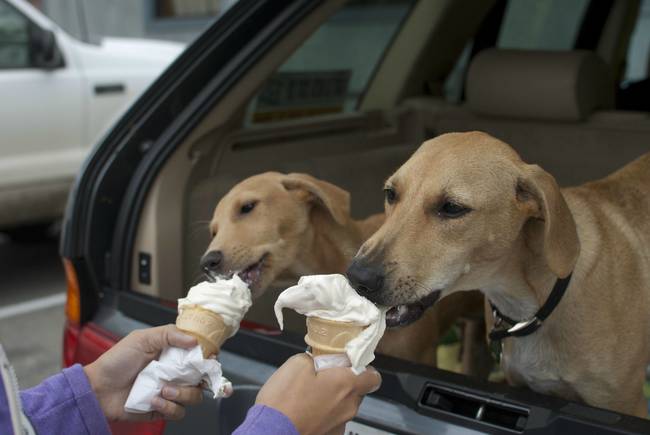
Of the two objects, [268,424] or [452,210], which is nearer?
[268,424]

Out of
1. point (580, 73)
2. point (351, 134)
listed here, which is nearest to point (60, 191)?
point (351, 134)

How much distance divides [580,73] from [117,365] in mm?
2118

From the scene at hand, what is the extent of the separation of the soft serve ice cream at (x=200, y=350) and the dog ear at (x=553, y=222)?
0.70 m

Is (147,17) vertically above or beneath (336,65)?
beneath

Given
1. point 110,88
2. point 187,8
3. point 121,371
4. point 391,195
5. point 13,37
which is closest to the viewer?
point 121,371

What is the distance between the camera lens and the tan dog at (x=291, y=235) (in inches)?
96.3

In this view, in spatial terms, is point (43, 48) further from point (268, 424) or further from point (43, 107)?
point (268, 424)

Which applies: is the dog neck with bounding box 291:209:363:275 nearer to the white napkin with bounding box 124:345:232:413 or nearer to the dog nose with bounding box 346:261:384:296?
the dog nose with bounding box 346:261:384:296

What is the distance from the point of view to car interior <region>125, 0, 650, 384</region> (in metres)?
2.73

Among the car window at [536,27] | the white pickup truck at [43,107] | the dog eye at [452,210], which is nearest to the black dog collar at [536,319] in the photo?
the dog eye at [452,210]

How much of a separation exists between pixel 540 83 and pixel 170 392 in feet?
6.72

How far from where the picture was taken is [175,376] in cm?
169

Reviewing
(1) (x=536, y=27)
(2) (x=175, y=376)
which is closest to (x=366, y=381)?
(2) (x=175, y=376)

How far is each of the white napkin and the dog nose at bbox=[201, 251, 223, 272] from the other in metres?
0.58
